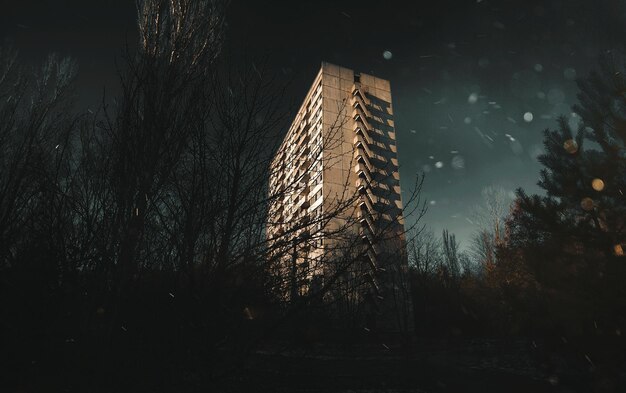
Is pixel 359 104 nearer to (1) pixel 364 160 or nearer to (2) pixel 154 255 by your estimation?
(1) pixel 364 160

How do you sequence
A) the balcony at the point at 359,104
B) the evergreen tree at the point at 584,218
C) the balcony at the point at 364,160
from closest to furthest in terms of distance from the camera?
the evergreen tree at the point at 584,218
the balcony at the point at 364,160
the balcony at the point at 359,104

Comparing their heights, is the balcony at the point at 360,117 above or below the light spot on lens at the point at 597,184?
above

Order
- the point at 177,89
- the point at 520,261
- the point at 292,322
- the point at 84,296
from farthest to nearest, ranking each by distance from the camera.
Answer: the point at 520,261 → the point at 177,89 → the point at 292,322 → the point at 84,296

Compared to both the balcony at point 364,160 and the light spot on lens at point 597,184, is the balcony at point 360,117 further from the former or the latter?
the light spot on lens at point 597,184

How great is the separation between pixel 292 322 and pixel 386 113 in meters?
39.5

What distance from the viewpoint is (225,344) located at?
273cm

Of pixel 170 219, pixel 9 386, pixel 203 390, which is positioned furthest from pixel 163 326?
pixel 9 386

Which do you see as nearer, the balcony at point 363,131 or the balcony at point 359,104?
the balcony at point 363,131

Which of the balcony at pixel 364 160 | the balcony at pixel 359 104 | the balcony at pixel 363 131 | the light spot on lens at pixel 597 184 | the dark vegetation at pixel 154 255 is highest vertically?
the balcony at pixel 359 104

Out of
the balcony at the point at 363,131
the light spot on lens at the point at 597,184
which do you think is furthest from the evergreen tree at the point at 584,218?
the balcony at the point at 363,131

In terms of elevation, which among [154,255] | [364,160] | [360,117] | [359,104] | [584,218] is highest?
[359,104]

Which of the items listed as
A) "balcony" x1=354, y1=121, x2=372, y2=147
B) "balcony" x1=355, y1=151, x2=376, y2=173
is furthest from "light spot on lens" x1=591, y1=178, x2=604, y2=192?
"balcony" x1=354, y1=121, x2=372, y2=147

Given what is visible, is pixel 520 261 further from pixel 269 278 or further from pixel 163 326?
pixel 163 326

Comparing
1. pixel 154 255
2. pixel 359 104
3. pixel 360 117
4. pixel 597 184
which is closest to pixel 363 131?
pixel 360 117
